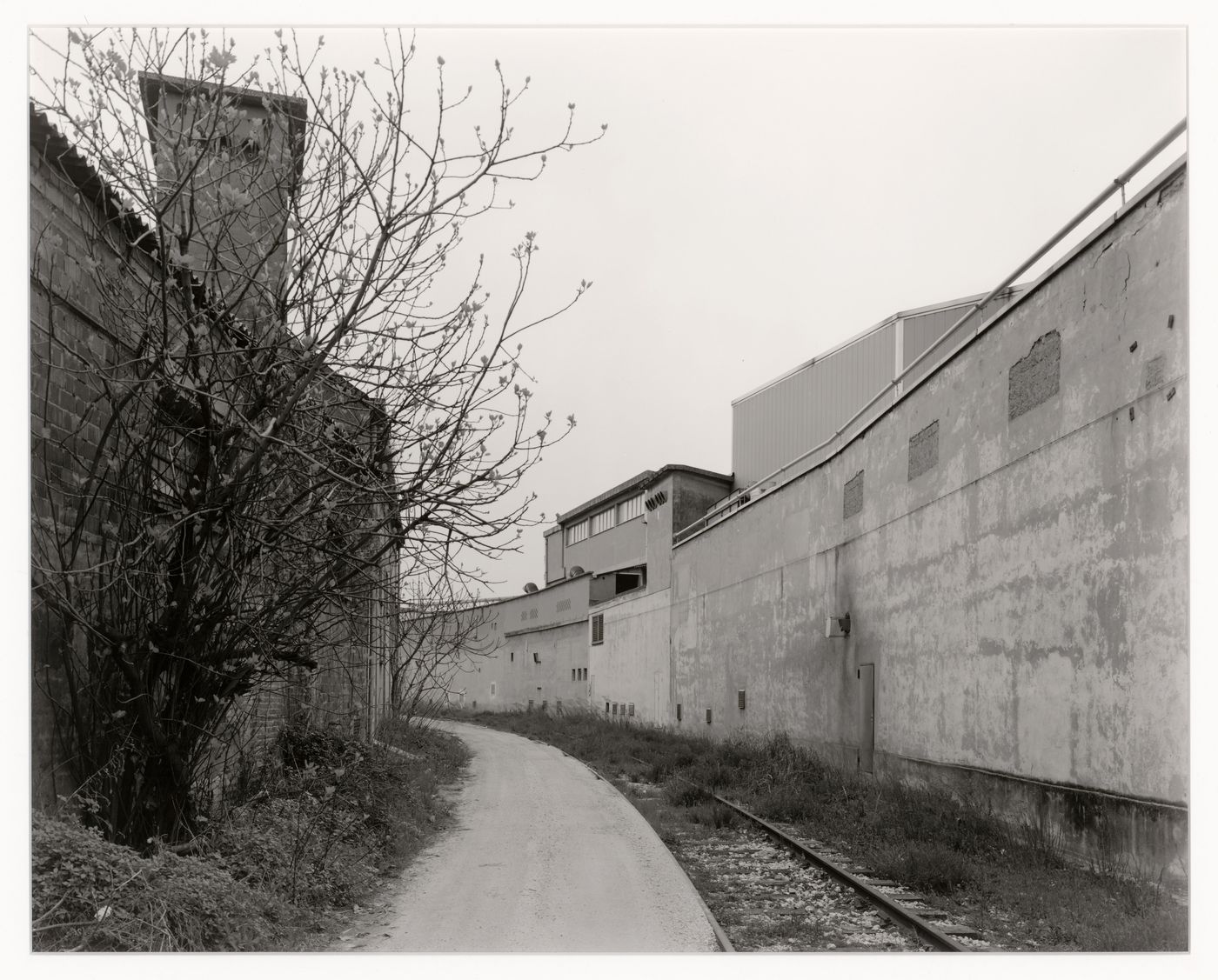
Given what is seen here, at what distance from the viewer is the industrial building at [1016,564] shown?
7.46 metres

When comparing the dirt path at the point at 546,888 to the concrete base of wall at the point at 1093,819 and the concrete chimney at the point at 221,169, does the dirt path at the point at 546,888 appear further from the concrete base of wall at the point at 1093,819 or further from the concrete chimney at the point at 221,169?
the concrete chimney at the point at 221,169

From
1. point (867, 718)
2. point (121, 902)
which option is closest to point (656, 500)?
point (867, 718)

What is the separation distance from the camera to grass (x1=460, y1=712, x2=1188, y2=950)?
6617 mm

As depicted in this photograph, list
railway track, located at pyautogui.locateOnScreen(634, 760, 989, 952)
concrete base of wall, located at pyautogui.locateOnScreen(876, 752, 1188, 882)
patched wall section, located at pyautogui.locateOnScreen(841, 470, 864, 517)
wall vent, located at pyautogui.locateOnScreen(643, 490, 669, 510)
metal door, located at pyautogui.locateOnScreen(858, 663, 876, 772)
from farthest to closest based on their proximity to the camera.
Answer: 1. wall vent, located at pyautogui.locateOnScreen(643, 490, 669, 510)
2. patched wall section, located at pyautogui.locateOnScreen(841, 470, 864, 517)
3. metal door, located at pyautogui.locateOnScreen(858, 663, 876, 772)
4. concrete base of wall, located at pyautogui.locateOnScreen(876, 752, 1188, 882)
5. railway track, located at pyautogui.locateOnScreen(634, 760, 989, 952)

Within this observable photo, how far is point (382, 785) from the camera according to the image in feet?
39.4

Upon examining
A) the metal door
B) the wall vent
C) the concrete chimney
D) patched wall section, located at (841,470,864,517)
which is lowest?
the metal door

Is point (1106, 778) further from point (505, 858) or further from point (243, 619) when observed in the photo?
point (243, 619)

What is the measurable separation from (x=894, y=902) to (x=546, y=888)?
2.75m

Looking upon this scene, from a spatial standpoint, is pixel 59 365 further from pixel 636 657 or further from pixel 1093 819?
pixel 636 657

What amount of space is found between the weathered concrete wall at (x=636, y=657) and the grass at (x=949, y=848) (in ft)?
30.0

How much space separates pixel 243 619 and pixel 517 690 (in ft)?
122

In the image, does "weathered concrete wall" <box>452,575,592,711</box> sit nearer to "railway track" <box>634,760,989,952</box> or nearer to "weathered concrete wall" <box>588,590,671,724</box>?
"weathered concrete wall" <box>588,590,671,724</box>

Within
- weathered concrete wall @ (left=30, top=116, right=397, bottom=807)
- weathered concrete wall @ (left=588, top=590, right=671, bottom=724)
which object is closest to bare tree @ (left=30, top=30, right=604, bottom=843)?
weathered concrete wall @ (left=30, top=116, right=397, bottom=807)

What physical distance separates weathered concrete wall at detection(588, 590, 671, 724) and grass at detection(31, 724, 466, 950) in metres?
16.3
